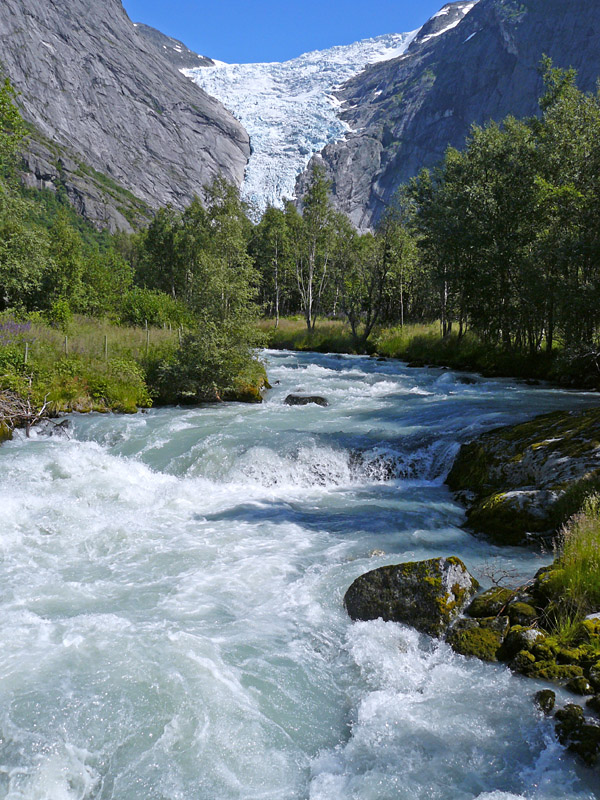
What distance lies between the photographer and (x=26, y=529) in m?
9.18

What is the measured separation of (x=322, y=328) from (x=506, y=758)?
41.8 m

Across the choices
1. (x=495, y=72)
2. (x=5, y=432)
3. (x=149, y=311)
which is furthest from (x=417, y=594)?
(x=495, y=72)

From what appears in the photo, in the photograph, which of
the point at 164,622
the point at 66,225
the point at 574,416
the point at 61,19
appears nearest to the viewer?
the point at 164,622

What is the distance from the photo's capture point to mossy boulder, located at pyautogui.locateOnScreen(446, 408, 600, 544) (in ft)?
27.9

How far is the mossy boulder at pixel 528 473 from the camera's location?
8.50 metres

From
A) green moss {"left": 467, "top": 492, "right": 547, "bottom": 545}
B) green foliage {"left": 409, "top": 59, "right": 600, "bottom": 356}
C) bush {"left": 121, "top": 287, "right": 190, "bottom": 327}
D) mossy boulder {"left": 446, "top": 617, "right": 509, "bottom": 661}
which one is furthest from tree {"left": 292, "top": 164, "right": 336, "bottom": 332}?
mossy boulder {"left": 446, "top": 617, "right": 509, "bottom": 661}

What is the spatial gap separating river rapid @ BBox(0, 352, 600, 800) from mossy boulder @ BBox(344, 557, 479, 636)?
0.77ft

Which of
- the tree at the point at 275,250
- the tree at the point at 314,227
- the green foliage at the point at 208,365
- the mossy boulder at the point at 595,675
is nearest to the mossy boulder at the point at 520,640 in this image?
the mossy boulder at the point at 595,675

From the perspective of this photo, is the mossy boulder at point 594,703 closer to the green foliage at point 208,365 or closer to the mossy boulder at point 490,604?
the mossy boulder at point 490,604

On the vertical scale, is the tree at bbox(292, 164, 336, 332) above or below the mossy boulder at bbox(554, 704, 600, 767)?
above

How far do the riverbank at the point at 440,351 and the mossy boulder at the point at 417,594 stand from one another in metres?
14.7

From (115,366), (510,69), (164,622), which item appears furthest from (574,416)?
(510,69)

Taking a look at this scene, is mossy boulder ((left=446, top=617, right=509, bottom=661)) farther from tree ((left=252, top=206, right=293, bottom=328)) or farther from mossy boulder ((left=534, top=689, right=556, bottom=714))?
tree ((left=252, top=206, right=293, bottom=328))

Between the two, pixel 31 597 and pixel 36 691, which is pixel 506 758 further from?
pixel 31 597
